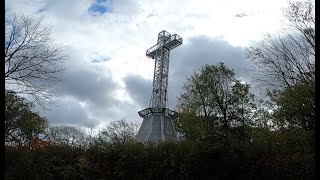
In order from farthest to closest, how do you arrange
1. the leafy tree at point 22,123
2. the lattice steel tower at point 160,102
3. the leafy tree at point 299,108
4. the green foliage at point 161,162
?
the lattice steel tower at point 160,102
the leafy tree at point 22,123
the leafy tree at point 299,108
the green foliage at point 161,162

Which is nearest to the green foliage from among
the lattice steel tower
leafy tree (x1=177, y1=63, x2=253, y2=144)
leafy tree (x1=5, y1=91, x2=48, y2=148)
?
leafy tree (x1=5, y1=91, x2=48, y2=148)

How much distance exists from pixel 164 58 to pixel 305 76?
34308 mm

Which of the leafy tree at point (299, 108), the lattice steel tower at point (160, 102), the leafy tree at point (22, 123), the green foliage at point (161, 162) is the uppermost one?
the lattice steel tower at point (160, 102)

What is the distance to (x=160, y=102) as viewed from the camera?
169ft

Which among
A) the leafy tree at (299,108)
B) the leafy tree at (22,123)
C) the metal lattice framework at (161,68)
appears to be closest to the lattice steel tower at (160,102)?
the metal lattice framework at (161,68)

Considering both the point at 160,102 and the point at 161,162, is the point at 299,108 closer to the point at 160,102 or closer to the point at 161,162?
the point at 161,162

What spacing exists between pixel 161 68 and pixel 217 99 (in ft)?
71.2

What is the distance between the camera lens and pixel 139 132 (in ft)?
154

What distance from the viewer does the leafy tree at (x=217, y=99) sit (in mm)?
31984

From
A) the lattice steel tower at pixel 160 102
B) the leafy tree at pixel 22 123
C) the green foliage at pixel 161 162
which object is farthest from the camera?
the lattice steel tower at pixel 160 102

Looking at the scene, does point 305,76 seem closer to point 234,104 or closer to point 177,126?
point 234,104

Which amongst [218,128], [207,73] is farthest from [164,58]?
[218,128]

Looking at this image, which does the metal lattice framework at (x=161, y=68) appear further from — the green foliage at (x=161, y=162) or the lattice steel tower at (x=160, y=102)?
the green foliage at (x=161, y=162)

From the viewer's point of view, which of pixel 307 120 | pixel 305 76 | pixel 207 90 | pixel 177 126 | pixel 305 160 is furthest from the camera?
pixel 177 126
